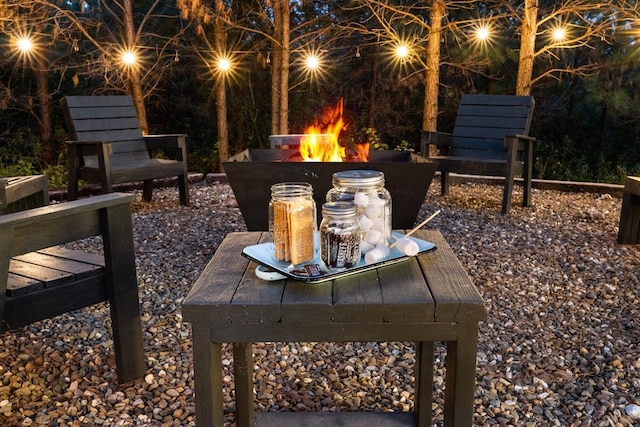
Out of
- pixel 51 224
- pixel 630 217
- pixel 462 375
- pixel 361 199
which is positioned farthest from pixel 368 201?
pixel 630 217

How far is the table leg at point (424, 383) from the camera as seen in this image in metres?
1.51

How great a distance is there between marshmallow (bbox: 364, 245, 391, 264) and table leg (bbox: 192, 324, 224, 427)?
38 centimetres

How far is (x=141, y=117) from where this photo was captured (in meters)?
5.86

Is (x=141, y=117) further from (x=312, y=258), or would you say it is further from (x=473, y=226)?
(x=312, y=258)

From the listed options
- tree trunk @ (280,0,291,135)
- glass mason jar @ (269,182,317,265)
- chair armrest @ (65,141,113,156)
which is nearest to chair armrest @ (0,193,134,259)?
glass mason jar @ (269,182,317,265)

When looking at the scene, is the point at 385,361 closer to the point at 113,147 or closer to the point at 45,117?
the point at 113,147

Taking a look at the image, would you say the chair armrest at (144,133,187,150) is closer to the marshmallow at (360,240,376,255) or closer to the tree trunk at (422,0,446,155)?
the tree trunk at (422,0,446,155)

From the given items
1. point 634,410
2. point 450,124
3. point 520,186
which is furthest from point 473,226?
point 450,124

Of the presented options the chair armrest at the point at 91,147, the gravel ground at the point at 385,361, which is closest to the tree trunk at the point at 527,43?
the gravel ground at the point at 385,361

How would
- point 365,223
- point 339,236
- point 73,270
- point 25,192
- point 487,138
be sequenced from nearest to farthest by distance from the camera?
point 339,236
point 365,223
point 73,270
point 25,192
point 487,138

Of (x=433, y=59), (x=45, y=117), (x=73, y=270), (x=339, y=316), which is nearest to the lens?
(x=339, y=316)

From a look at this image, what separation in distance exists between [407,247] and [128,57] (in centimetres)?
462

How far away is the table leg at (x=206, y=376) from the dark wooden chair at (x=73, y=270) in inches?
28.2

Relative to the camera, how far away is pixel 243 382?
61.0 inches
